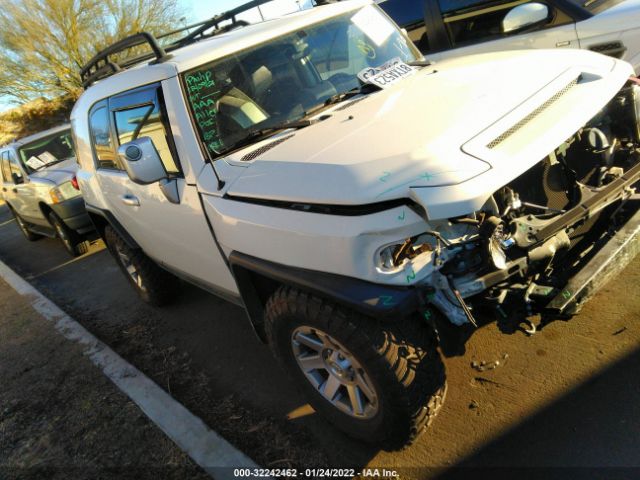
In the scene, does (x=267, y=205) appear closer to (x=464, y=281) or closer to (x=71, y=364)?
(x=464, y=281)

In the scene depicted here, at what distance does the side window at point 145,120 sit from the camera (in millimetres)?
→ 3066

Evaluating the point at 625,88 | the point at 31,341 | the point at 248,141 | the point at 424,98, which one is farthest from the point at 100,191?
the point at 625,88

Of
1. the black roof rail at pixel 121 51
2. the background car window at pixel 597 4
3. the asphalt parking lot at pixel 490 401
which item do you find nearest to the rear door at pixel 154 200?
the black roof rail at pixel 121 51

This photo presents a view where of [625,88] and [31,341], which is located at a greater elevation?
[625,88]

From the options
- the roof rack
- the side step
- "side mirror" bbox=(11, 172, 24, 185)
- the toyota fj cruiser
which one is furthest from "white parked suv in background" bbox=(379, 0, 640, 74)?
"side mirror" bbox=(11, 172, 24, 185)

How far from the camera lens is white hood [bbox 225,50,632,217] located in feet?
6.55

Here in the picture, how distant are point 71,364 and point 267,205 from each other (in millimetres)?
2851

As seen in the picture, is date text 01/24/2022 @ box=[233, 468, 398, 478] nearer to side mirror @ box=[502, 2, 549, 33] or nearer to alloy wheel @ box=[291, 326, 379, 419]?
alloy wheel @ box=[291, 326, 379, 419]

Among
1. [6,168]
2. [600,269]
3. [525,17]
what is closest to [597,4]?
[525,17]

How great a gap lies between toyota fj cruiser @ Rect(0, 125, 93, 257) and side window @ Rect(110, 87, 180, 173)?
3.43 m

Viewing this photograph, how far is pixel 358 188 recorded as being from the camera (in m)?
2.02

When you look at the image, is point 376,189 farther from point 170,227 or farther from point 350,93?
point 170,227

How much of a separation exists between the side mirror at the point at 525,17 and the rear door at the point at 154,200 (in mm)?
3924

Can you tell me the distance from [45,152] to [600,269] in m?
8.25
